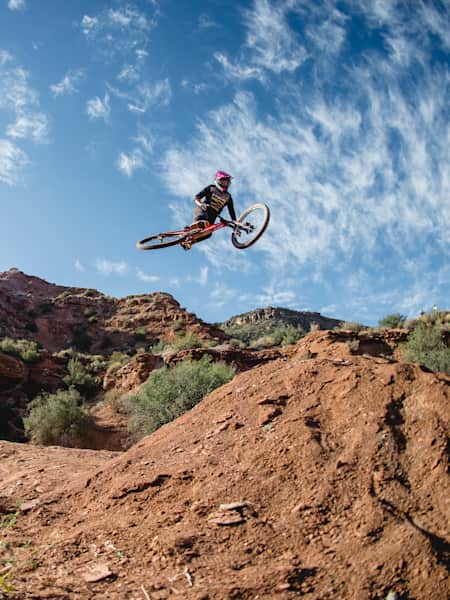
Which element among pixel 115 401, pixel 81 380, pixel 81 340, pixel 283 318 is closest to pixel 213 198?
pixel 115 401

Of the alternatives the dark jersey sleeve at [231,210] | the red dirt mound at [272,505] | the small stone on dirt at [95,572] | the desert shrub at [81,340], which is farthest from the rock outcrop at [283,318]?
the small stone on dirt at [95,572]

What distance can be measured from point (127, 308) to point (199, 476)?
152 ft

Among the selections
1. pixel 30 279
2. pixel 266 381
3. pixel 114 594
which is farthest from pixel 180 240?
pixel 30 279

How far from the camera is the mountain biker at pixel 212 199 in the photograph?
923cm

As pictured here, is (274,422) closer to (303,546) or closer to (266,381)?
(266,381)

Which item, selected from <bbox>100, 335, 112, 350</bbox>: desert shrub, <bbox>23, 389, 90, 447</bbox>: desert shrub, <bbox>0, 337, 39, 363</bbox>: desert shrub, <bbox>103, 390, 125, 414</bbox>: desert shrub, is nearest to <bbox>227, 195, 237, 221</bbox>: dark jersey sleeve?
<bbox>23, 389, 90, 447</bbox>: desert shrub

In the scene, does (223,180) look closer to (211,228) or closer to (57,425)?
(211,228)

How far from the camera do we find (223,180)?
362 inches

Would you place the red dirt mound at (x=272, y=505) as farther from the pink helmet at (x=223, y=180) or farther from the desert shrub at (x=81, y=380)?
the desert shrub at (x=81, y=380)

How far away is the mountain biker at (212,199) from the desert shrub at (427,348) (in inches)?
631

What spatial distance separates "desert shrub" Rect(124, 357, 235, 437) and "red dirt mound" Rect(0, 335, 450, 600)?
1048 cm

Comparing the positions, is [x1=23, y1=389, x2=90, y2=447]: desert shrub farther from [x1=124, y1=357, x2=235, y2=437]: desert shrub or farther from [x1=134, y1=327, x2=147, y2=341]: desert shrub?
[x1=134, y1=327, x2=147, y2=341]: desert shrub

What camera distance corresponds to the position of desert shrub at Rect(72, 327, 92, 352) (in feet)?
149

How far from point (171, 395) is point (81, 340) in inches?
1092
